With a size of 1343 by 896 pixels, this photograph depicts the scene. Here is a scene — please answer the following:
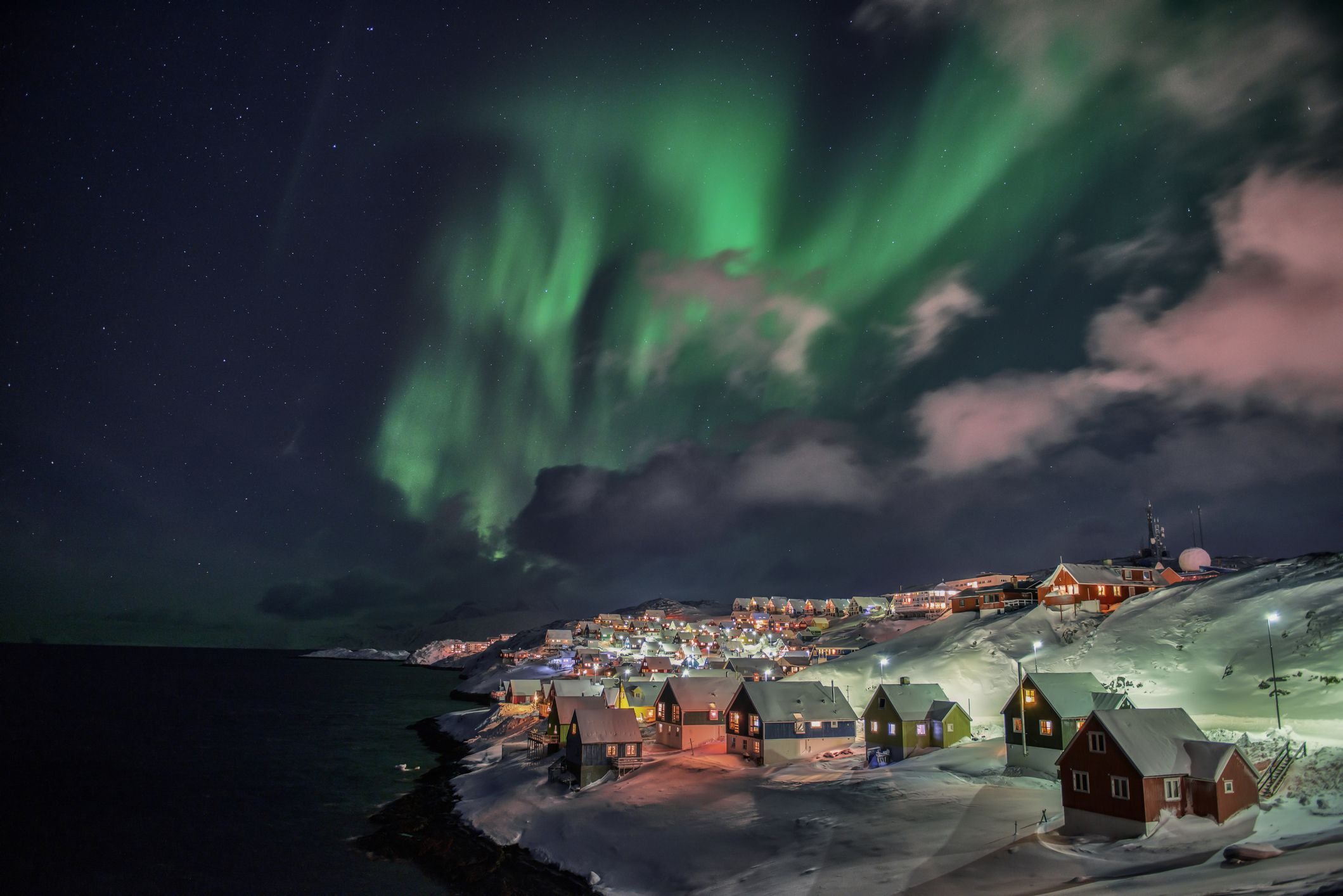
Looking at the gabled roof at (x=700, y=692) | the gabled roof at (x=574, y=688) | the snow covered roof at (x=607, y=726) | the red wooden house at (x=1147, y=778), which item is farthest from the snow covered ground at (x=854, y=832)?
the gabled roof at (x=574, y=688)

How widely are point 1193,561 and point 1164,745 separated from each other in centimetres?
9694

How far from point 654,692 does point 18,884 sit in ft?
208

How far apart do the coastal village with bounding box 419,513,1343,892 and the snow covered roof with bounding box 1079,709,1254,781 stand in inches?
3.8

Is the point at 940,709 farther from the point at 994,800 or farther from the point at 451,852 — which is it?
→ the point at 451,852

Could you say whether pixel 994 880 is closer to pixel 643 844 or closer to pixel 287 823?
pixel 643 844

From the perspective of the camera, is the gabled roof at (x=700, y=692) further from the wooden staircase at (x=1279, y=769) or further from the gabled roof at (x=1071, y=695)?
the wooden staircase at (x=1279, y=769)

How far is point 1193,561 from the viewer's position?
112938 mm

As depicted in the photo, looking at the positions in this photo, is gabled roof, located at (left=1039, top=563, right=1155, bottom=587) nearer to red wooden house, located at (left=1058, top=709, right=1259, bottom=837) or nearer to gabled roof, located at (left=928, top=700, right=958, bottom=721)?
gabled roof, located at (left=928, top=700, right=958, bottom=721)

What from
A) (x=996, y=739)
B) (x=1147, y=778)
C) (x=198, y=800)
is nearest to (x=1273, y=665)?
(x=996, y=739)

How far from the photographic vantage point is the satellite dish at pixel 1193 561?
112438 mm

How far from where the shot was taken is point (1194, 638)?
63812 mm

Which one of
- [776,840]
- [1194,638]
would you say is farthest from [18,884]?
[1194,638]

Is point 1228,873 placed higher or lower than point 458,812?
higher

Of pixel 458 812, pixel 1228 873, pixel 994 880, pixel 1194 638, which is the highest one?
pixel 1194 638
